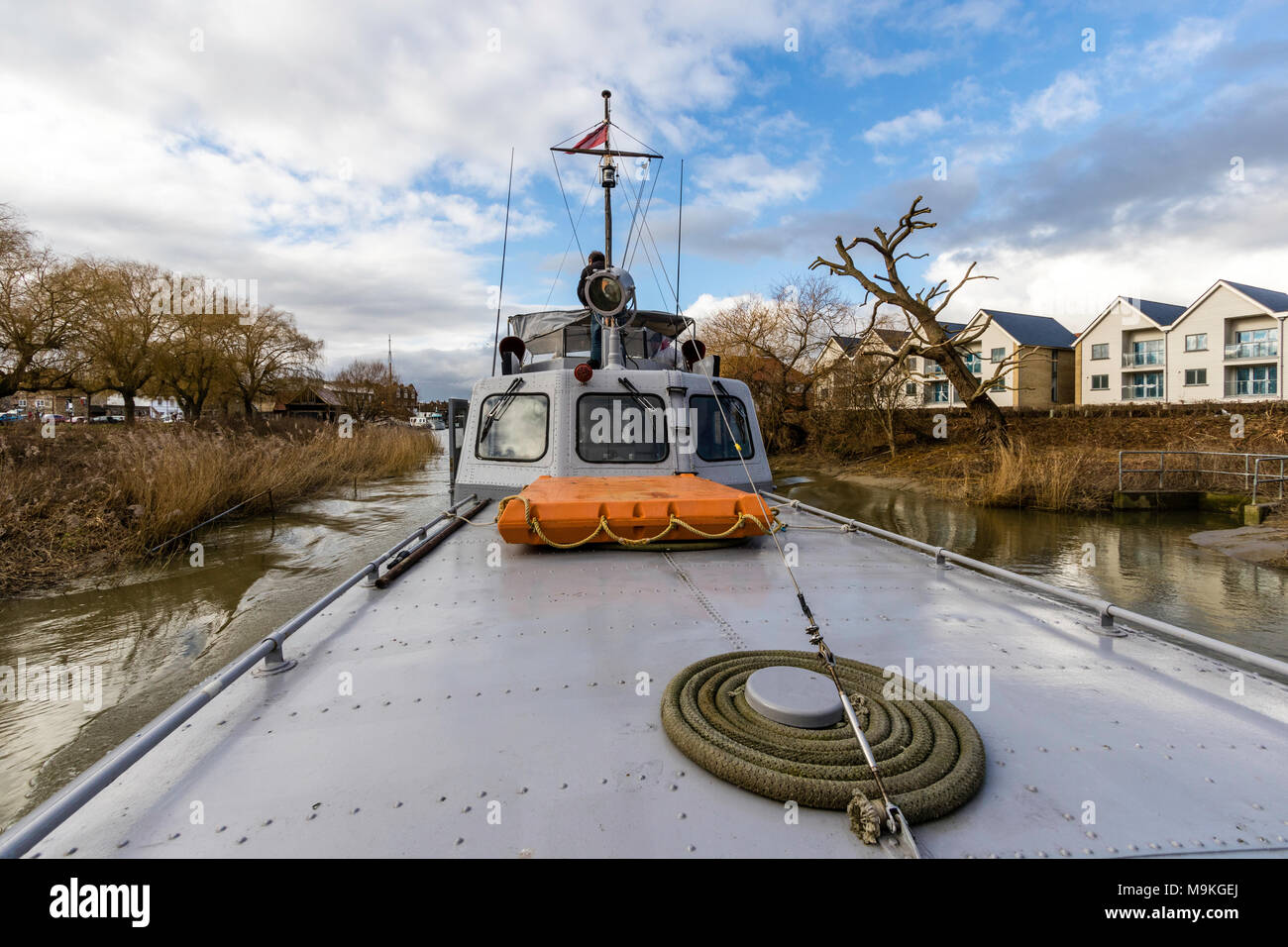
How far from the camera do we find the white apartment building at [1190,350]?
115 feet

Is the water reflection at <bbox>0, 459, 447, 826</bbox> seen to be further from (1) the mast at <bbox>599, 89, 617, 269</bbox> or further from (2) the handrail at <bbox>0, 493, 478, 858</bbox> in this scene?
(1) the mast at <bbox>599, 89, 617, 269</bbox>

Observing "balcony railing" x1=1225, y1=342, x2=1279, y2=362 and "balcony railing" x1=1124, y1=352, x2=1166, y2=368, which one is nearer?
"balcony railing" x1=1225, y1=342, x2=1279, y2=362

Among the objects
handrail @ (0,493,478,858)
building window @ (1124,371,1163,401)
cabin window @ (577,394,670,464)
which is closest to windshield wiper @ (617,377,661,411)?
cabin window @ (577,394,670,464)

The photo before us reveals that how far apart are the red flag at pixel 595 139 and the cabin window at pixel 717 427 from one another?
4920 millimetres

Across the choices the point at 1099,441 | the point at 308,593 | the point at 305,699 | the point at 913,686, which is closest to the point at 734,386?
the point at 913,686

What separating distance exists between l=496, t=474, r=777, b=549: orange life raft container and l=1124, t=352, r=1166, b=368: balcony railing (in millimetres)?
47410

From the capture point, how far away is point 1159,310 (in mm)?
42000

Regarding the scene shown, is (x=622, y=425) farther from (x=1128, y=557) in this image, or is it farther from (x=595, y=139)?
(x=1128, y=557)

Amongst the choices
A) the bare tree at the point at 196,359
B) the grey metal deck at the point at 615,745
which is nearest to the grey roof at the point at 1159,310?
the grey metal deck at the point at 615,745

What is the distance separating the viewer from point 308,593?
26.4 ft

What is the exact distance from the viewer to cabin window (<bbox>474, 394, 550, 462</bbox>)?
5410 mm
